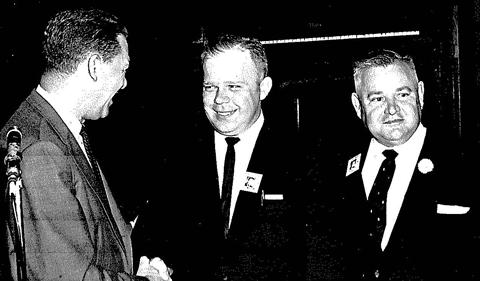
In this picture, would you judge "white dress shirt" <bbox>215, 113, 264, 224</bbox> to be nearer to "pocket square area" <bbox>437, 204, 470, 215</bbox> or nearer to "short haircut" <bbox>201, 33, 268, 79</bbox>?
"short haircut" <bbox>201, 33, 268, 79</bbox>

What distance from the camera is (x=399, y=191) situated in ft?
7.77

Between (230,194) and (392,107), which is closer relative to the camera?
(392,107)

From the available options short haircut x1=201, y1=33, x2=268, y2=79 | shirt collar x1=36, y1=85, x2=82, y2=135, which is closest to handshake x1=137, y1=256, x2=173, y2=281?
shirt collar x1=36, y1=85, x2=82, y2=135

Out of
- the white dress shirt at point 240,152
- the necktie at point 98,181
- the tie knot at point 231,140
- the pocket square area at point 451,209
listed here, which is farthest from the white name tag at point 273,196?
the necktie at point 98,181

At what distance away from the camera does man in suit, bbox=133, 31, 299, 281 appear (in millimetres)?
2439

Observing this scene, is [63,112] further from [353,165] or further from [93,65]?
[353,165]

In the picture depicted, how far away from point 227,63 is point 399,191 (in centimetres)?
96

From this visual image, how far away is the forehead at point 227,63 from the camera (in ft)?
8.48

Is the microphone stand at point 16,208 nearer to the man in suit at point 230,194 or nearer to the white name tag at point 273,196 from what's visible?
the man in suit at point 230,194

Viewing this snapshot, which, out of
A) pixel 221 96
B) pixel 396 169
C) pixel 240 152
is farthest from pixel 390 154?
pixel 221 96

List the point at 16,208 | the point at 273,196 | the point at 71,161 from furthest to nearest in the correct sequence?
the point at 273,196 → the point at 71,161 → the point at 16,208

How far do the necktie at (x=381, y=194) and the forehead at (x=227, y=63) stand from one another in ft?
2.52

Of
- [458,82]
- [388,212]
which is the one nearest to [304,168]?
[388,212]

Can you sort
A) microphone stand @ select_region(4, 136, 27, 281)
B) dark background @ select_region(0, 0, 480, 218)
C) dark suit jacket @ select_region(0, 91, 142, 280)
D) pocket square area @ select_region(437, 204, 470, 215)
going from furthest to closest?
dark background @ select_region(0, 0, 480, 218) < pocket square area @ select_region(437, 204, 470, 215) < dark suit jacket @ select_region(0, 91, 142, 280) < microphone stand @ select_region(4, 136, 27, 281)
